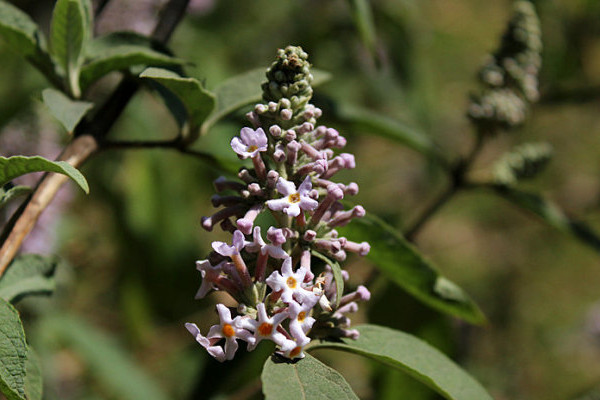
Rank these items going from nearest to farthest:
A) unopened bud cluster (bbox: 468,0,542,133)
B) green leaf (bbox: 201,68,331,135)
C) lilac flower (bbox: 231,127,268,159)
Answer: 1. lilac flower (bbox: 231,127,268,159)
2. green leaf (bbox: 201,68,331,135)
3. unopened bud cluster (bbox: 468,0,542,133)

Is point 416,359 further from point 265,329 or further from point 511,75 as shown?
point 511,75

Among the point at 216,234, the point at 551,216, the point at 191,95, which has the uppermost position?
the point at 191,95

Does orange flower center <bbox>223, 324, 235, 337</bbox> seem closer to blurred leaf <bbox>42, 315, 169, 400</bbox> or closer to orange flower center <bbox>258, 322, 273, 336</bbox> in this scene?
orange flower center <bbox>258, 322, 273, 336</bbox>

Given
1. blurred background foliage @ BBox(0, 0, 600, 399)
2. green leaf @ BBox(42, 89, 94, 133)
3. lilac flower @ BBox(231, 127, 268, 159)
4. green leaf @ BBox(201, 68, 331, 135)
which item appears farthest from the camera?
blurred background foliage @ BBox(0, 0, 600, 399)

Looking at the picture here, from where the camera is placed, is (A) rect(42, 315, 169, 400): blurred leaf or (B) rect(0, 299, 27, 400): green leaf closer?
(B) rect(0, 299, 27, 400): green leaf

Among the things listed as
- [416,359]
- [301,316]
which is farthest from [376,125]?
[301,316]

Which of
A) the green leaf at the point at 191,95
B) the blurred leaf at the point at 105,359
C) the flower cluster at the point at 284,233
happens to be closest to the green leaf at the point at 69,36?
the green leaf at the point at 191,95

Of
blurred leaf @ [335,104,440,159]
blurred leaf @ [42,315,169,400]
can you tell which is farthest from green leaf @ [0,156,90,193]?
blurred leaf @ [42,315,169,400]
